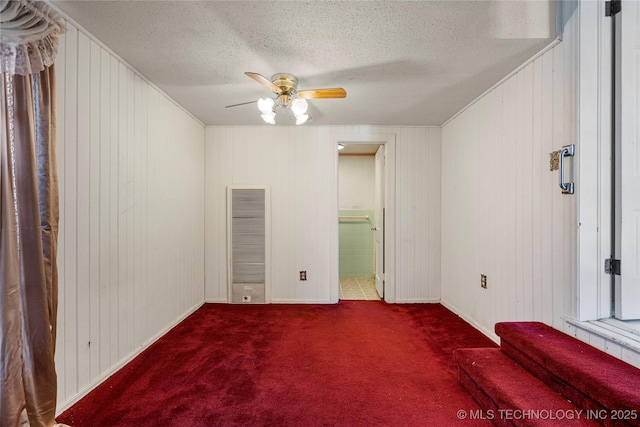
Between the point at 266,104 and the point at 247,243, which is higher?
the point at 266,104

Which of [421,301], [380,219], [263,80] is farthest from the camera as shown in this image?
[380,219]

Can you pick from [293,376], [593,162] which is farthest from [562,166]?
[293,376]

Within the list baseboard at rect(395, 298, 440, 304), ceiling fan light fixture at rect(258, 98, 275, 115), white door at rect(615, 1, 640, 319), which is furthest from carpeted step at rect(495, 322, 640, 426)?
ceiling fan light fixture at rect(258, 98, 275, 115)

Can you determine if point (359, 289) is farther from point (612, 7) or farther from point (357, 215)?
point (612, 7)

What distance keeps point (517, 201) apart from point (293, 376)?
2.14 metres

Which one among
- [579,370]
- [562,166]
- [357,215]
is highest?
[562,166]

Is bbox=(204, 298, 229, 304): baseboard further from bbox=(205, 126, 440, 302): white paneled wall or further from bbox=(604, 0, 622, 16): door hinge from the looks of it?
bbox=(604, 0, 622, 16): door hinge

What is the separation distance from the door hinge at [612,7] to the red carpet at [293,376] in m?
2.39

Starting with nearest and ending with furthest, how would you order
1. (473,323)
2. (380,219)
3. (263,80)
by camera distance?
(263,80) → (473,323) → (380,219)

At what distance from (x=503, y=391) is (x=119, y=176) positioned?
9.06ft

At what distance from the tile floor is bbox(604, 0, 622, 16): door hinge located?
10.5ft

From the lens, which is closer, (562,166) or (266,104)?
(562,166)

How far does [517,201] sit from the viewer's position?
6.84 ft

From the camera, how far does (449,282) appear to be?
321 cm
